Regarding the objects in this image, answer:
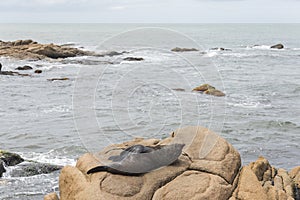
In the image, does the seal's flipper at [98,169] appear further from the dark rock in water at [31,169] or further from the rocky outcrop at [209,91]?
the rocky outcrop at [209,91]

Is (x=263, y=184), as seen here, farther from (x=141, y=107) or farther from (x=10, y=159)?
(x=141, y=107)

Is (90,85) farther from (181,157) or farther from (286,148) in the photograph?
(286,148)

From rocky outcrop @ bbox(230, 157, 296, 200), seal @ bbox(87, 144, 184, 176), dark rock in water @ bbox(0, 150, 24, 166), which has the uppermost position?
seal @ bbox(87, 144, 184, 176)

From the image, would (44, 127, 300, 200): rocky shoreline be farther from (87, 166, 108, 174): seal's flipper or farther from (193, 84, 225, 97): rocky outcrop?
(193, 84, 225, 97): rocky outcrop

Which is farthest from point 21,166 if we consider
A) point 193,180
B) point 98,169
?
point 193,180

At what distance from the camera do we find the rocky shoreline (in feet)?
24.3

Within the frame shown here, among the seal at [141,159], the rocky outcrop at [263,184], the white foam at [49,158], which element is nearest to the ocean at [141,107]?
the white foam at [49,158]

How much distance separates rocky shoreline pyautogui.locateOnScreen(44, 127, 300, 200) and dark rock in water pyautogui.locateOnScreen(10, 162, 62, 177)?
13.0 feet

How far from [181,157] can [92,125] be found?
6.01ft

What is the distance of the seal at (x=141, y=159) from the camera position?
7668 millimetres

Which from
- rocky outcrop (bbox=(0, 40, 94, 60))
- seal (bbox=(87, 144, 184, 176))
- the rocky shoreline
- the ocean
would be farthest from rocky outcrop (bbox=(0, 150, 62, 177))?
rocky outcrop (bbox=(0, 40, 94, 60))

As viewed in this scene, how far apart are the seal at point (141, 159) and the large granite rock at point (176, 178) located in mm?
84

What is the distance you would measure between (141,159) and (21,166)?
19.3ft

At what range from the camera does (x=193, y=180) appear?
7.69m
